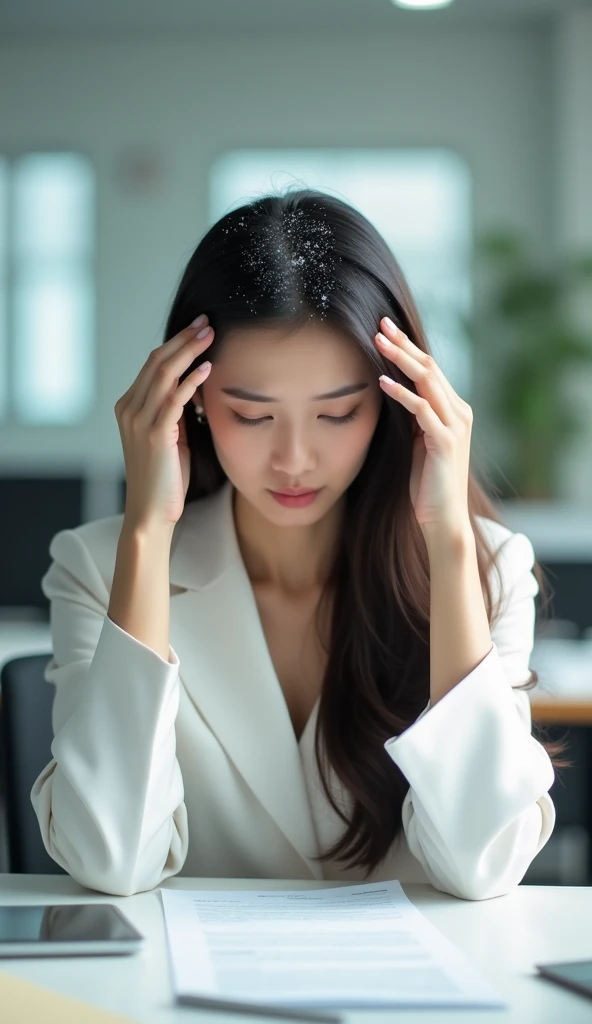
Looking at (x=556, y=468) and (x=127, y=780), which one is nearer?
(x=127, y=780)

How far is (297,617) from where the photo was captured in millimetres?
1466

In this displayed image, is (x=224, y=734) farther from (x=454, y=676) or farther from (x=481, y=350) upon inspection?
(x=481, y=350)

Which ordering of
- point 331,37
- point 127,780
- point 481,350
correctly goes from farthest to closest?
point 331,37
point 481,350
point 127,780

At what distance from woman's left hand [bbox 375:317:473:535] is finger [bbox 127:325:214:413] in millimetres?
194

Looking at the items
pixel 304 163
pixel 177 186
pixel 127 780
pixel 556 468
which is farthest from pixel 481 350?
pixel 127 780

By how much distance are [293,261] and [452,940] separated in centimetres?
70

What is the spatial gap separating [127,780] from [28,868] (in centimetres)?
35

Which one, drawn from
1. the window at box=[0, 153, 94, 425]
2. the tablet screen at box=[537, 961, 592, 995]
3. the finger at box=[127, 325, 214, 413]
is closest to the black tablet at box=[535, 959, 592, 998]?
the tablet screen at box=[537, 961, 592, 995]

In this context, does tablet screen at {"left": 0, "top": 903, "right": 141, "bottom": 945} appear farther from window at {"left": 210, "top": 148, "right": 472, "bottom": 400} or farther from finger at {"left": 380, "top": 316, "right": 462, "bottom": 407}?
window at {"left": 210, "top": 148, "right": 472, "bottom": 400}

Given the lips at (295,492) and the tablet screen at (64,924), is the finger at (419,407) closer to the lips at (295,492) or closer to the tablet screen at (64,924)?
the lips at (295,492)

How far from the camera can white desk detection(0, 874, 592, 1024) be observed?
76 cm

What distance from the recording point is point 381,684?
136cm

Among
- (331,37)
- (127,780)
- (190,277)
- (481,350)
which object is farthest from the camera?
(331,37)

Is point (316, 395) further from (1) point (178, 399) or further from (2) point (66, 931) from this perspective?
(2) point (66, 931)
